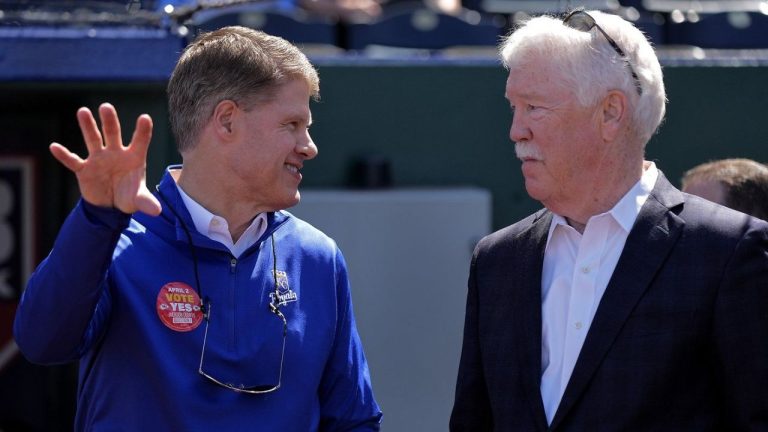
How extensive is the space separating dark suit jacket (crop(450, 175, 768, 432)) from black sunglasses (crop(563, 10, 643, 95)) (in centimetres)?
24

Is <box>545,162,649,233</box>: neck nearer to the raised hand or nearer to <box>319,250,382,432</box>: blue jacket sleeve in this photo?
<box>319,250,382,432</box>: blue jacket sleeve

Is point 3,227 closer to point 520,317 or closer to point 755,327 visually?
point 520,317

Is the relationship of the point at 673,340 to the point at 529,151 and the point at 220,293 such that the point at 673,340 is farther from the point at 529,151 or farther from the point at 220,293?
the point at 220,293

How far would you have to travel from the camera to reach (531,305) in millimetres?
2447

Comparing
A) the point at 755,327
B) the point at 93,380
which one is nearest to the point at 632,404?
the point at 755,327

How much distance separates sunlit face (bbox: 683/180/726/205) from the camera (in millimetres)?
2963

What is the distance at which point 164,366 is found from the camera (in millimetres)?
2352

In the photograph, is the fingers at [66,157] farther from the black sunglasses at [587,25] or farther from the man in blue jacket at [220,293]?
the black sunglasses at [587,25]

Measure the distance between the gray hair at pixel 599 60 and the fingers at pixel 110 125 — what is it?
32.5 inches

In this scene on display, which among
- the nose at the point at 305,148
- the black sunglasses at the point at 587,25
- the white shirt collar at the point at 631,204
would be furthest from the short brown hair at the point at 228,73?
the white shirt collar at the point at 631,204

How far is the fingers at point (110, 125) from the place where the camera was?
208 cm

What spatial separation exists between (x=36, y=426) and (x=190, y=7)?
1748 millimetres

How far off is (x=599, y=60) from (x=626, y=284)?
45cm

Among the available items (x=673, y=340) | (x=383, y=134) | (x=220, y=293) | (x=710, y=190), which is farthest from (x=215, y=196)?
(x=383, y=134)
